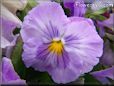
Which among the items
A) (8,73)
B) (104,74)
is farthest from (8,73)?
(104,74)

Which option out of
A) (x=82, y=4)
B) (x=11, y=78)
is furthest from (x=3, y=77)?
(x=82, y=4)

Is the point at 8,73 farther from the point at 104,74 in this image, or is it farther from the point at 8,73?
the point at 104,74

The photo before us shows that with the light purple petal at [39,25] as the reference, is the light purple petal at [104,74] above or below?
below

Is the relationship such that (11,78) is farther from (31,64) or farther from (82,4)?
(82,4)
